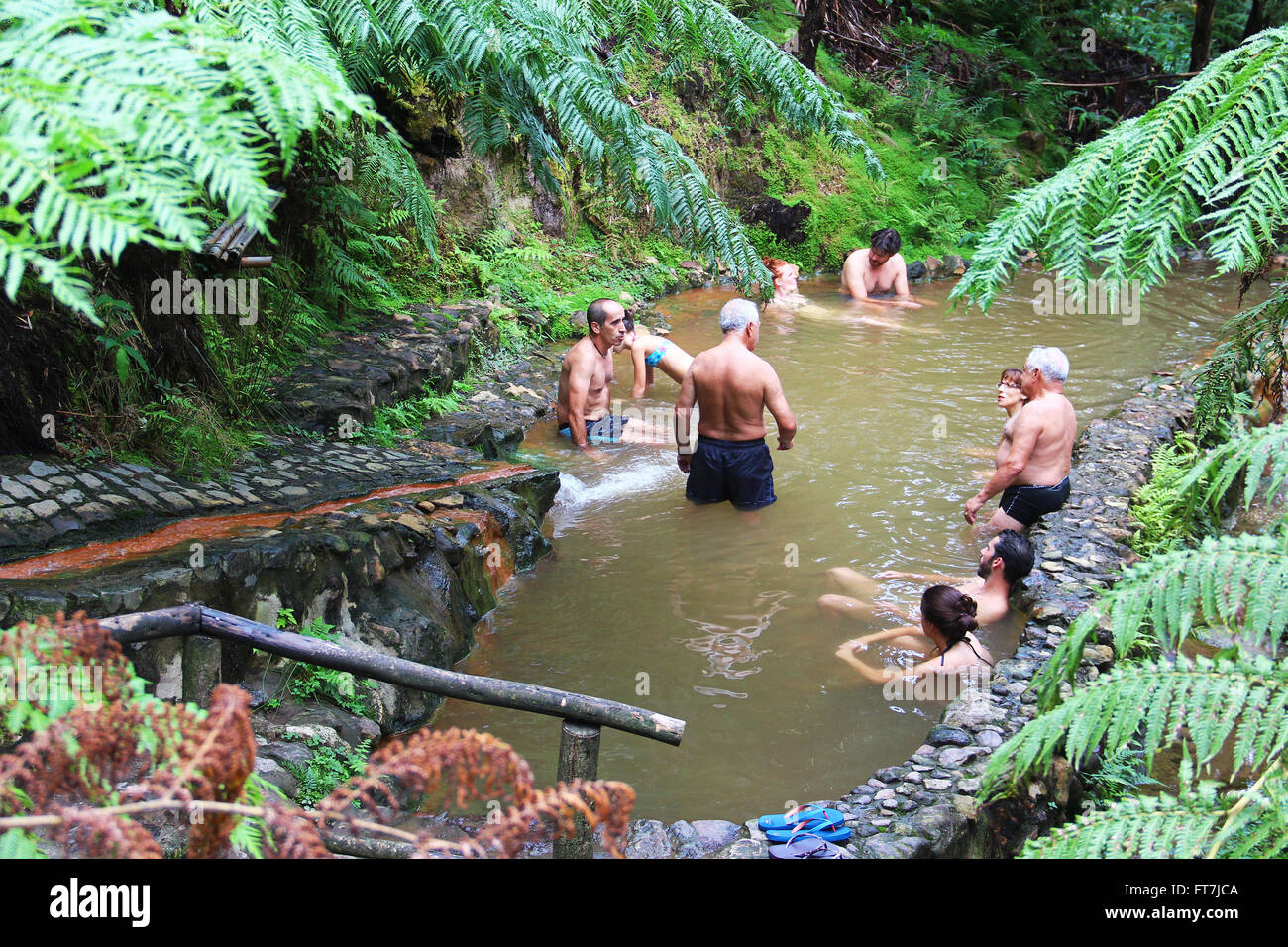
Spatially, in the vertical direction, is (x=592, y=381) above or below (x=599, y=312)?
below

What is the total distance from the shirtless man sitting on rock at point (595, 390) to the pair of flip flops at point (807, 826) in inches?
190

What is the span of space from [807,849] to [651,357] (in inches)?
237

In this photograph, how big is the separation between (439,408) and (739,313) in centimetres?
265

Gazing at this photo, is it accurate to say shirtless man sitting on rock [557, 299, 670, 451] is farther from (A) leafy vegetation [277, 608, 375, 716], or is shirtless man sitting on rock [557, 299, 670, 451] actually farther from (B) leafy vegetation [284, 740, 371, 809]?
(B) leafy vegetation [284, 740, 371, 809]

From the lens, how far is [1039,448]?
6121 millimetres

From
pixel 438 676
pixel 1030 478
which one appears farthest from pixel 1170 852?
pixel 1030 478

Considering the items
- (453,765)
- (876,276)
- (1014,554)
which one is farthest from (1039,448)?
(876,276)

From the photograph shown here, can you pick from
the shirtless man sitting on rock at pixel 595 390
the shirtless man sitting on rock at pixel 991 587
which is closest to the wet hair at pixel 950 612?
the shirtless man sitting on rock at pixel 991 587

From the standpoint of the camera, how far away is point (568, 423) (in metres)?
8.22

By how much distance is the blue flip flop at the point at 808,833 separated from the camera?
3410mm

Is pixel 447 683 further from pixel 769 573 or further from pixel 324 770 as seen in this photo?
pixel 769 573

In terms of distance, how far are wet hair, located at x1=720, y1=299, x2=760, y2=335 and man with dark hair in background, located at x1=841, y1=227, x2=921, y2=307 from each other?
6370 millimetres

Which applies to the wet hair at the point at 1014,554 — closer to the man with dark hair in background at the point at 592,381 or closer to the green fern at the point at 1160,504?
the green fern at the point at 1160,504

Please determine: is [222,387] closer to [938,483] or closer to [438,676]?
[438,676]
